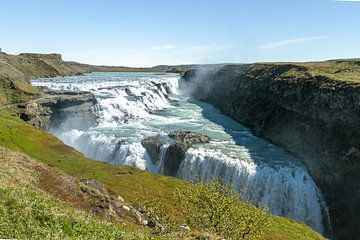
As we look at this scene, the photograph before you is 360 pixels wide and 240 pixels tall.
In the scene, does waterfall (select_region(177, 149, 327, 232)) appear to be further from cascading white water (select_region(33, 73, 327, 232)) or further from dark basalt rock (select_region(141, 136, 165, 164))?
dark basalt rock (select_region(141, 136, 165, 164))

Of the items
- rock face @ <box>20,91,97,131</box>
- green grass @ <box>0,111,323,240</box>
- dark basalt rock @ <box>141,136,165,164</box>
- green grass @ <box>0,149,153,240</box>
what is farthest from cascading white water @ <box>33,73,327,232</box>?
green grass @ <box>0,149,153,240</box>

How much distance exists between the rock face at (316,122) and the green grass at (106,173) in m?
14.0

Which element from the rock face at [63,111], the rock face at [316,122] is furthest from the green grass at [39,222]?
the rock face at [63,111]

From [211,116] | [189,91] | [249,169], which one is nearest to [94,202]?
[249,169]

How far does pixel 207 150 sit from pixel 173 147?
5873mm

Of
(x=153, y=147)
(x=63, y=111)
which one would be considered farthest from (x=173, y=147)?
(x=63, y=111)

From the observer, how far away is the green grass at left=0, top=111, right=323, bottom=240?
43.6 m

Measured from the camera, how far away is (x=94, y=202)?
96.4ft

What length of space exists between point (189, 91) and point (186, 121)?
65516 mm

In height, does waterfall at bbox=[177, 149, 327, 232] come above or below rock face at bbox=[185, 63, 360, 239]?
below

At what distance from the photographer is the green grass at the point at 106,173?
43581 millimetres

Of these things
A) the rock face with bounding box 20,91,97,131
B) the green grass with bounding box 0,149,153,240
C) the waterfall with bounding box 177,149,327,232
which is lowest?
the waterfall with bounding box 177,149,327,232

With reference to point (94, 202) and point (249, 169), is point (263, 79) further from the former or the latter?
point (94, 202)

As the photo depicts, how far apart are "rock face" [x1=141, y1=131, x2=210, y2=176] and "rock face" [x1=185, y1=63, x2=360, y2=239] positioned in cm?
1744
